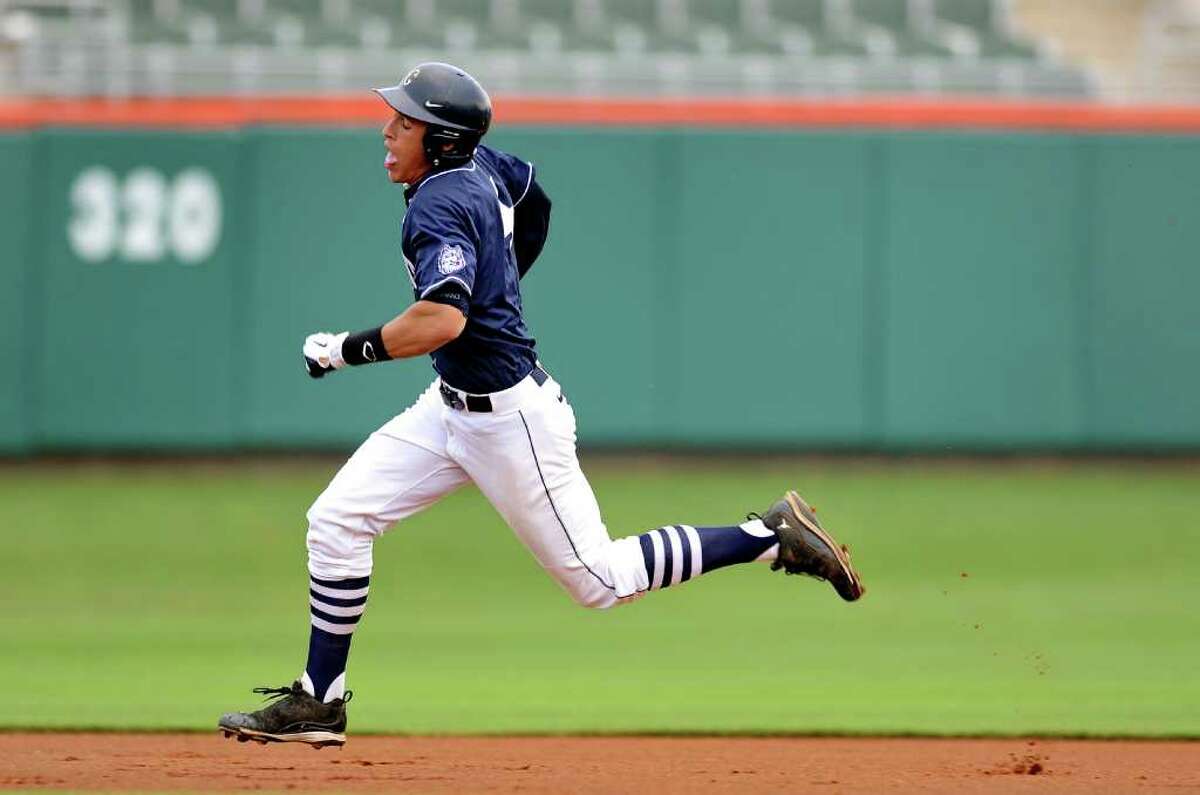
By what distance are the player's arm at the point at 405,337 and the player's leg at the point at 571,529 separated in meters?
0.43

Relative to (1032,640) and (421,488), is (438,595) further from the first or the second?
(421,488)

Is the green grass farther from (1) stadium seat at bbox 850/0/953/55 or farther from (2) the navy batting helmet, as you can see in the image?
(1) stadium seat at bbox 850/0/953/55

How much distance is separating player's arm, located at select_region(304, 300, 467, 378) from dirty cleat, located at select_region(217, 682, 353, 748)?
3.34ft

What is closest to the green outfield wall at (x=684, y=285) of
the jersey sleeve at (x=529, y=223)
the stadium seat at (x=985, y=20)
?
the stadium seat at (x=985, y=20)

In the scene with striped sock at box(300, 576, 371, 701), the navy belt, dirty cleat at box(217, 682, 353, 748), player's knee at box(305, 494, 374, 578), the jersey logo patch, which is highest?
the jersey logo patch

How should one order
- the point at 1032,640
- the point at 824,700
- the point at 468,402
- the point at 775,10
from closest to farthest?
1. the point at 468,402
2. the point at 824,700
3. the point at 1032,640
4. the point at 775,10

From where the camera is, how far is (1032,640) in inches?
340

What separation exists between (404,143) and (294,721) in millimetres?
1766

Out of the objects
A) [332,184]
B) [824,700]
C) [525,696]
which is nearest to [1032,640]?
[824,700]

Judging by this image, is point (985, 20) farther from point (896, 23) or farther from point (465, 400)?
point (465, 400)

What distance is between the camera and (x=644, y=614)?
A: 9430 mm

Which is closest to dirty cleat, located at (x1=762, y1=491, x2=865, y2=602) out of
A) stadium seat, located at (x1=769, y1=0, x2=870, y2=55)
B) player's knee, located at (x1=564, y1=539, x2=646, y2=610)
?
player's knee, located at (x1=564, y1=539, x2=646, y2=610)

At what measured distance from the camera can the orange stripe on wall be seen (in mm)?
13453

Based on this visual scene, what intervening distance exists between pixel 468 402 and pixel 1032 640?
4.01 meters
